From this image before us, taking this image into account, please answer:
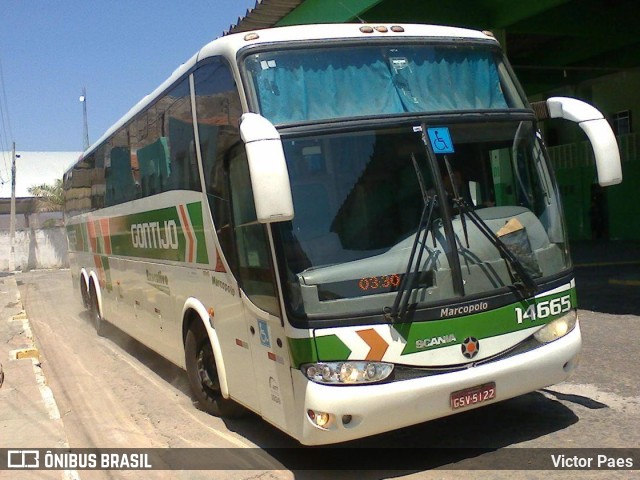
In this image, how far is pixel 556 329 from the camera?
213 inches

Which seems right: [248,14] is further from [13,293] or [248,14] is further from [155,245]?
[13,293]

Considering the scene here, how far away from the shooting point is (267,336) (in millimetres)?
5219

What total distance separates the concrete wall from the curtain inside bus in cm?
3595

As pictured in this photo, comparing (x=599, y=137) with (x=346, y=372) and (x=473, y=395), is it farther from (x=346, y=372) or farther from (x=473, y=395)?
(x=346, y=372)

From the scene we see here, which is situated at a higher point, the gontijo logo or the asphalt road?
the gontijo logo

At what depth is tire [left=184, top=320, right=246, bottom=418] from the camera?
6883 millimetres

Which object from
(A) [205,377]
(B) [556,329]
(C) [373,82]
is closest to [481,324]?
(B) [556,329]

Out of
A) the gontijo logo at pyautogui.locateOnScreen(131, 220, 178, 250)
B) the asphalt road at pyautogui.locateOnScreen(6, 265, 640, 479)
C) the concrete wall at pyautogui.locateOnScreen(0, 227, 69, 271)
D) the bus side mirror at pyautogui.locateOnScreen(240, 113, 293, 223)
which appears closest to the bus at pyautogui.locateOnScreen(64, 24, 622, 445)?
the bus side mirror at pyautogui.locateOnScreen(240, 113, 293, 223)

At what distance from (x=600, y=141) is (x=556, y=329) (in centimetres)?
144

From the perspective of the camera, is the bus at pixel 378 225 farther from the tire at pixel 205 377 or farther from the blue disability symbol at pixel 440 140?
the tire at pixel 205 377

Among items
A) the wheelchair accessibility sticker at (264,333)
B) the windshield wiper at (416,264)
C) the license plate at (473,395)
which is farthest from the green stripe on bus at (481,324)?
the wheelchair accessibility sticker at (264,333)

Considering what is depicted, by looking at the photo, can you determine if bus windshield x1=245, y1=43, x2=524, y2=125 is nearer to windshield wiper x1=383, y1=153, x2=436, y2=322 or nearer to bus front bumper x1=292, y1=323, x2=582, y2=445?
windshield wiper x1=383, y1=153, x2=436, y2=322

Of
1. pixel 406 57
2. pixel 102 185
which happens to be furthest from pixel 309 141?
pixel 102 185

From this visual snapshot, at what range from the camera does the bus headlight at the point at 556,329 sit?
5.31m
